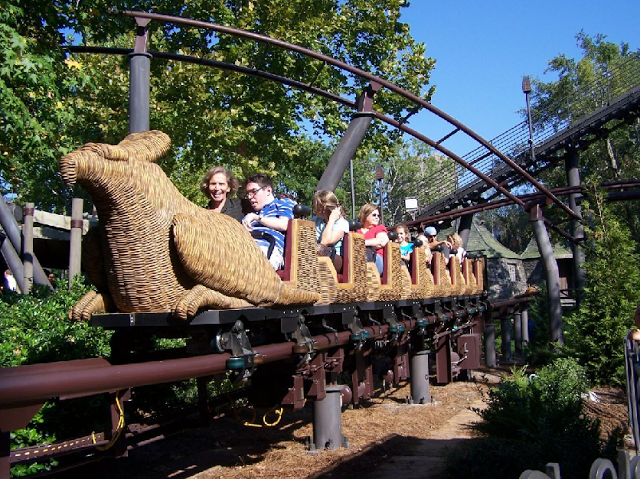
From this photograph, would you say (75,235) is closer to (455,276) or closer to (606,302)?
(455,276)

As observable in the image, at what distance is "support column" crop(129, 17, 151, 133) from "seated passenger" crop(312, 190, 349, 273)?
142 centimetres

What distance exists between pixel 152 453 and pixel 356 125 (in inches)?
144

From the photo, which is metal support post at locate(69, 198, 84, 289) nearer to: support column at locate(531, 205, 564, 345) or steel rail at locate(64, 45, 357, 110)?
steel rail at locate(64, 45, 357, 110)

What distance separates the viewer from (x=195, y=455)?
20.2ft

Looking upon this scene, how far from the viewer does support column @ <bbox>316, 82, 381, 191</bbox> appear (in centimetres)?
671

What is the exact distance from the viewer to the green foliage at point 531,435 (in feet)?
15.3

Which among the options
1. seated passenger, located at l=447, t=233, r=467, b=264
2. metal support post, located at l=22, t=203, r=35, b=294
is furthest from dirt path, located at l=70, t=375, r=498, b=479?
seated passenger, located at l=447, t=233, r=467, b=264

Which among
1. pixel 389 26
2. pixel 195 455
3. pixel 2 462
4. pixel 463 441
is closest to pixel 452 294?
pixel 463 441

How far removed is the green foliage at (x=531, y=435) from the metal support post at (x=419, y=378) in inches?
58.1

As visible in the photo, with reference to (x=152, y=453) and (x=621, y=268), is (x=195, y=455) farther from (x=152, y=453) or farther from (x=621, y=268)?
(x=621, y=268)

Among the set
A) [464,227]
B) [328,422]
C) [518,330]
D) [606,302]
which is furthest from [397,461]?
[464,227]

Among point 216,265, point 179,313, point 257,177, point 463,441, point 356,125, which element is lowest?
point 463,441

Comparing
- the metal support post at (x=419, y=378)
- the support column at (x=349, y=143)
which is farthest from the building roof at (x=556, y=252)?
the support column at (x=349, y=143)

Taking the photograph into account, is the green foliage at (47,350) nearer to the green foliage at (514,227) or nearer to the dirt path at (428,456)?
the dirt path at (428,456)
